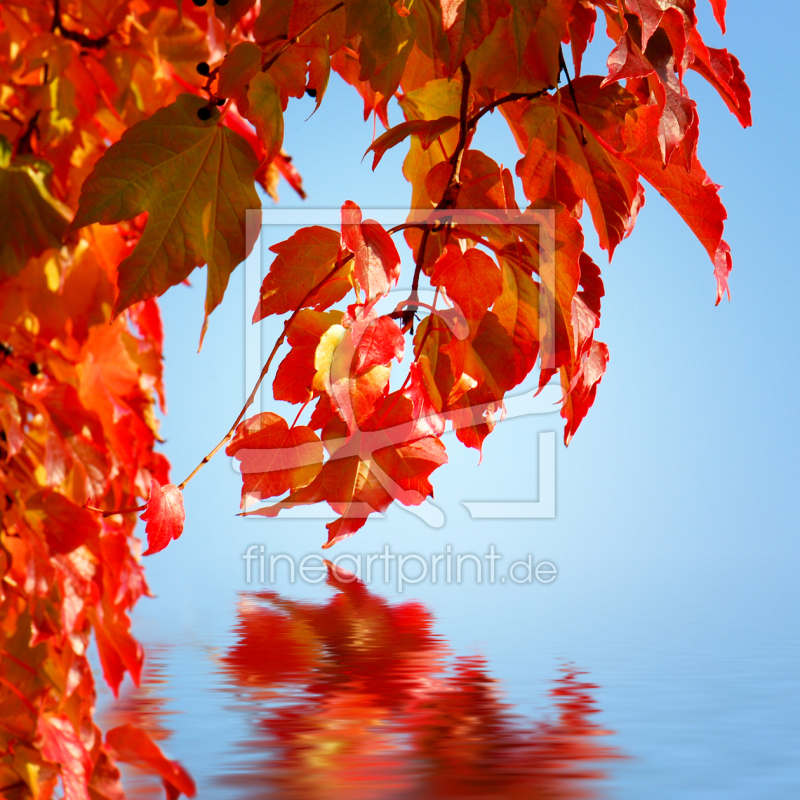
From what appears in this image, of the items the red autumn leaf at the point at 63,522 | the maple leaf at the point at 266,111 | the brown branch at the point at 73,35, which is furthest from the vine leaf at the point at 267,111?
the brown branch at the point at 73,35

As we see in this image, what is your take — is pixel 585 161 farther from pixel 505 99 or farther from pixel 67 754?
pixel 67 754

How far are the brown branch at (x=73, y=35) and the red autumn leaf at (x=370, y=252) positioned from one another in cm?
74

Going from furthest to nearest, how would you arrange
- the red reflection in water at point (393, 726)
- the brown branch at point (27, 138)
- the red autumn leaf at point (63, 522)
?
the red reflection in water at point (393, 726) < the brown branch at point (27, 138) < the red autumn leaf at point (63, 522)

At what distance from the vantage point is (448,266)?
346 mm

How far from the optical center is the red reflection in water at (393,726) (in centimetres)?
314

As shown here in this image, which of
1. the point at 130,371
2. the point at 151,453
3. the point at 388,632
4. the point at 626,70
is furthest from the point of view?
the point at 388,632

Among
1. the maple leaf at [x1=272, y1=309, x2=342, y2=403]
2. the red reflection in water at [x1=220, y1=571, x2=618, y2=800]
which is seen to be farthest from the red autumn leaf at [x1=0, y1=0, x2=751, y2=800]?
the red reflection in water at [x1=220, y1=571, x2=618, y2=800]

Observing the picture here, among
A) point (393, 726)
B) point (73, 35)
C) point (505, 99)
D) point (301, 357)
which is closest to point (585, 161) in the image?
point (505, 99)

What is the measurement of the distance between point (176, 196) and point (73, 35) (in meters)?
0.65

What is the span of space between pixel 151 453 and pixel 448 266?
843 mm

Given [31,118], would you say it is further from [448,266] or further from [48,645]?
[448,266]

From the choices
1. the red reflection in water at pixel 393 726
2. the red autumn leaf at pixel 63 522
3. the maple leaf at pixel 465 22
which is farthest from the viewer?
the red reflection in water at pixel 393 726

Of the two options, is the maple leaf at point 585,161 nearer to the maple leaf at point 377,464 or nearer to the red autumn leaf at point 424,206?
the red autumn leaf at point 424,206

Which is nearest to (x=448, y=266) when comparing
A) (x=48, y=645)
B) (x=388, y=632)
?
(x=48, y=645)
